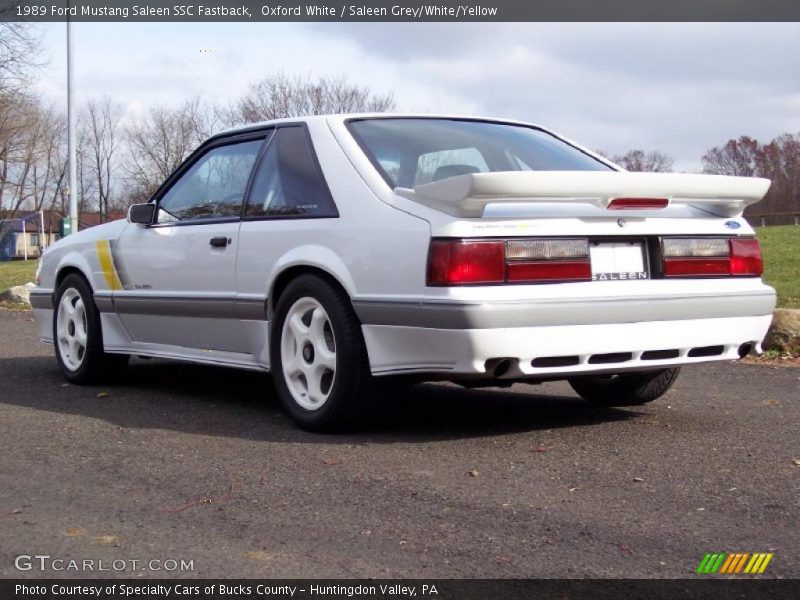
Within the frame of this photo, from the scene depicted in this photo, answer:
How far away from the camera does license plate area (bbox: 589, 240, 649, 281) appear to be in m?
4.57

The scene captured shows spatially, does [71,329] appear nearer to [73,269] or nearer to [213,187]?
[73,269]

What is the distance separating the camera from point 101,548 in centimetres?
321

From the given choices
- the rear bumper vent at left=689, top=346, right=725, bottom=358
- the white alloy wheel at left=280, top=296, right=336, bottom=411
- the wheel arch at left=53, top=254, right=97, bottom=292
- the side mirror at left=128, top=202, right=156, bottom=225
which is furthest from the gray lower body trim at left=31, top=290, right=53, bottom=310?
the rear bumper vent at left=689, top=346, right=725, bottom=358

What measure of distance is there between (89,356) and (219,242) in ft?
5.44

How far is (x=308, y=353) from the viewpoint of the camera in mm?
5051

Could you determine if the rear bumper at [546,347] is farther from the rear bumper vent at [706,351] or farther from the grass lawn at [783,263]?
the grass lawn at [783,263]

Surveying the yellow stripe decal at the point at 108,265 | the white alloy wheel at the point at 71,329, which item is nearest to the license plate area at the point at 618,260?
the yellow stripe decal at the point at 108,265

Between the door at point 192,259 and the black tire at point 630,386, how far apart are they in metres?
1.92

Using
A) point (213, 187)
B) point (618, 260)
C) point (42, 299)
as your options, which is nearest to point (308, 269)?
point (213, 187)

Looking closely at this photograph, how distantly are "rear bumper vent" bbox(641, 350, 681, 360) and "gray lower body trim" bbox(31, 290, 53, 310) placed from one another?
4.31 m

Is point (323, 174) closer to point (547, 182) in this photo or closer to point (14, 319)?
point (547, 182)

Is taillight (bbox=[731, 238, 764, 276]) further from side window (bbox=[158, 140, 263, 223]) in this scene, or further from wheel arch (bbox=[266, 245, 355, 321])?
side window (bbox=[158, 140, 263, 223])

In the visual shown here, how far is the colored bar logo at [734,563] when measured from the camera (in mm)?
2934

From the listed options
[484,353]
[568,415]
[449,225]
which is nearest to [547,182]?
[449,225]
